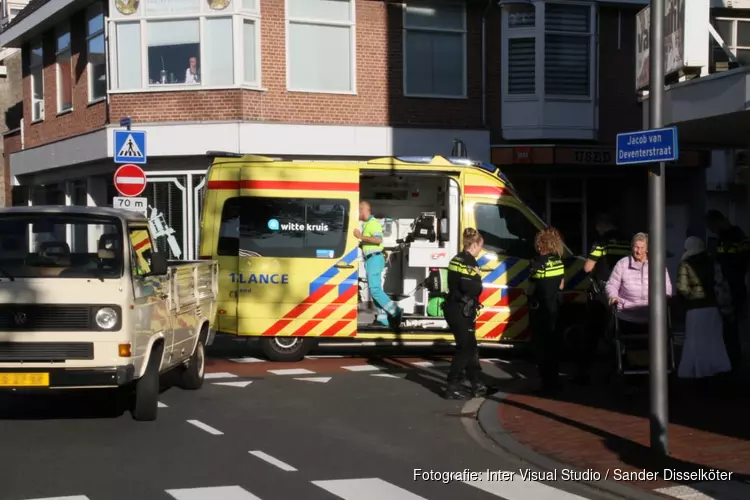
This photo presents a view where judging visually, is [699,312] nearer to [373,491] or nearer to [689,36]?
[689,36]

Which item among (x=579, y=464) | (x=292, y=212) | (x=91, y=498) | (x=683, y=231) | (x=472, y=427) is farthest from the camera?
(x=683, y=231)

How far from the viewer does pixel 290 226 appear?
14.1 metres

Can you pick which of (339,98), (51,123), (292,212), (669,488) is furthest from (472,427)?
(51,123)

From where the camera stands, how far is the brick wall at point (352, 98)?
72.9 ft

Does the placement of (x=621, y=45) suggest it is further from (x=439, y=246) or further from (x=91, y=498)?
(x=91, y=498)

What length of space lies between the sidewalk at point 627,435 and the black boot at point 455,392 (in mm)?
373

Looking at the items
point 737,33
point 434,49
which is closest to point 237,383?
point 434,49

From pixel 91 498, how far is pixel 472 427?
411cm

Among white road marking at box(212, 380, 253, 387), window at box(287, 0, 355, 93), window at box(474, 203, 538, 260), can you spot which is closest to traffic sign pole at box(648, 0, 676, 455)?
white road marking at box(212, 380, 253, 387)

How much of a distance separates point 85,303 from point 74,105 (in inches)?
683

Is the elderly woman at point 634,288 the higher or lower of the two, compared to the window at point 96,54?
lower

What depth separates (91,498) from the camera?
694 cm

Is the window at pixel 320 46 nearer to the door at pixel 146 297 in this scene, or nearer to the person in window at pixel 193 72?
the person in window at pixel 193 72

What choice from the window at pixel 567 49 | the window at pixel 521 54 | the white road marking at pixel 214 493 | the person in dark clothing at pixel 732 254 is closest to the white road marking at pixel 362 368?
the person in dark clothing at pixel 732 254
